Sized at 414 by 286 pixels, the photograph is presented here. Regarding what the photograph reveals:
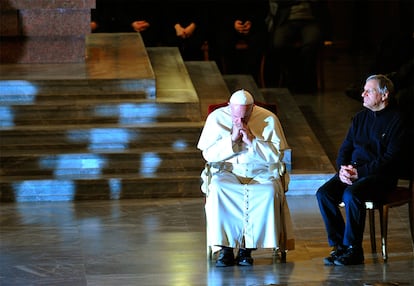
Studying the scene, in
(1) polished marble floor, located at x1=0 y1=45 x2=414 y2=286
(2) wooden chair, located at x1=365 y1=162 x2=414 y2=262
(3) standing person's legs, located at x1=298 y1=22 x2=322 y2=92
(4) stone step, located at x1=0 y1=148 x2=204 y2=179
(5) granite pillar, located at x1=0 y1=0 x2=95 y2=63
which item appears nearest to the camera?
(1) polished marble floor, located at x1=0 y1=45 x2=414 y2=286

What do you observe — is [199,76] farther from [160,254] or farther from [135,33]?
[160,254]

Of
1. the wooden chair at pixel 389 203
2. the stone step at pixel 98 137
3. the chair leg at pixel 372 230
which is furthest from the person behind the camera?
the stone step at pixel 98 137

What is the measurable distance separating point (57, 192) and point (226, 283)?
2.51 metres

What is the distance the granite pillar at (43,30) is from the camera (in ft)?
34.6

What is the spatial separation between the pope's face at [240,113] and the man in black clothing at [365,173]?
2.20 feet

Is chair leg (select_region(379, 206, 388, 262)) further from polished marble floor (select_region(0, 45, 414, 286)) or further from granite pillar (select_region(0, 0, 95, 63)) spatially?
granite pillar (select_region(0, 0, 95, 63))

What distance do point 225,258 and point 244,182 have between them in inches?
20.2

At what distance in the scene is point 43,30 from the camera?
10.6 meters

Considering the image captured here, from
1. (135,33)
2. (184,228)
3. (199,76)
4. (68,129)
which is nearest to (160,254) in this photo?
(184,228)

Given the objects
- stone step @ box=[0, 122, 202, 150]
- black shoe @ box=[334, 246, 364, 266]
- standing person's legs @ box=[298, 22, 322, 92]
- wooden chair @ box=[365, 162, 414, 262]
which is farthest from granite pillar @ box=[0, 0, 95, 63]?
black shoe @ box=[334, 246, 364, 266]

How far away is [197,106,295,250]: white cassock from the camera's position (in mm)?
7113

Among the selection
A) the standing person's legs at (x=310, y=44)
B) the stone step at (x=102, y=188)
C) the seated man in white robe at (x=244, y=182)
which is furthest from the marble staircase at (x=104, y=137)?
the standing person's legs at (x=310, y=44)

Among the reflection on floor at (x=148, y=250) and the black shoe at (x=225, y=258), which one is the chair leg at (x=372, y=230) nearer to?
the reflection on floor at (x=148, y=250)

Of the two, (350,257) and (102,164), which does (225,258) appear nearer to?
(350,257)
